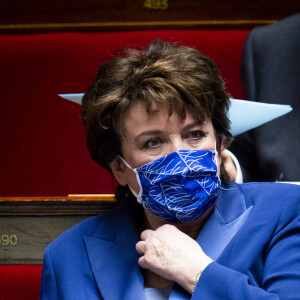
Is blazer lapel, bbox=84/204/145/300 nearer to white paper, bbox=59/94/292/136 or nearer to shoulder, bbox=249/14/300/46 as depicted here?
white paper, bbox=59/94/292/136

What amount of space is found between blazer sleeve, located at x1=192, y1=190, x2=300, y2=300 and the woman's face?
0.63 feet

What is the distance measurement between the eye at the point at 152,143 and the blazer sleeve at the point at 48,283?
0.28 m

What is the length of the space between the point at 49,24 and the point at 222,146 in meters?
0.97

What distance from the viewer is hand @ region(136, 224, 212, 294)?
2.61ft

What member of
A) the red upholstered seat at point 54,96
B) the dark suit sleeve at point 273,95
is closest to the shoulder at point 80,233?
the dark suit sleeve at point 273,95

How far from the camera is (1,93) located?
1689 millimetres

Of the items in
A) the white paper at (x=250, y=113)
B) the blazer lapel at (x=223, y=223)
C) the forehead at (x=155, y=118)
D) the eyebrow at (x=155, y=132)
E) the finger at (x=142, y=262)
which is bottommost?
the finger at (x=142, y=262)

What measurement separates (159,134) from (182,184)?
99 mm

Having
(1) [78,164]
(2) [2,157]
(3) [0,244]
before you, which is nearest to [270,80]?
(1) [78,164]

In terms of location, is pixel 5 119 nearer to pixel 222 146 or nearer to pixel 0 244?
pixel 0 244

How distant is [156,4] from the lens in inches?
68.1

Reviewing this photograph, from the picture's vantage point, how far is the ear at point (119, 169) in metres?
0.97

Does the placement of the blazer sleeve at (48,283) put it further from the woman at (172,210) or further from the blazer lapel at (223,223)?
the blazer lapel at (223,223)

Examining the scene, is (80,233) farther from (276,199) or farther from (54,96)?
(54,96)
